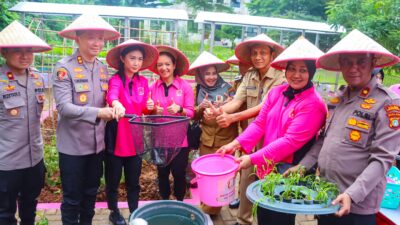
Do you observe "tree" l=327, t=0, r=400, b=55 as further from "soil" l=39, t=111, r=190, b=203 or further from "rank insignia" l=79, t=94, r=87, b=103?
"rank insignia" l=79, t=94, r=87, b=103

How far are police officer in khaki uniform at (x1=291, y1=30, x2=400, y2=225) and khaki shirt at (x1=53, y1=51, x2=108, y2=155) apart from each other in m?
1.94

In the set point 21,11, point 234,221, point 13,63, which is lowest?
point 234,221

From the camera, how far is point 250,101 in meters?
3.45

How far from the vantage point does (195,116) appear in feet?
12.4

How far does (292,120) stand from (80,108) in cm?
178

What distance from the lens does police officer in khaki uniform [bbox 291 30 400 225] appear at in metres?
2.02

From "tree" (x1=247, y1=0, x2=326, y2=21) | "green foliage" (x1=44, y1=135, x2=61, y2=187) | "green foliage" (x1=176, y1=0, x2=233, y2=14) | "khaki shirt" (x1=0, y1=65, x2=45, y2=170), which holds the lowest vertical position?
"green foliage" (x1=44, y1=135, x2=61, y2=187)

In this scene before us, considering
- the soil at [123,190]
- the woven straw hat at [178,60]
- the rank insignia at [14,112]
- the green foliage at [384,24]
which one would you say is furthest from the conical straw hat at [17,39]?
the green foliage at [384,24]

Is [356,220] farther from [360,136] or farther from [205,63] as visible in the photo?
[205,63]

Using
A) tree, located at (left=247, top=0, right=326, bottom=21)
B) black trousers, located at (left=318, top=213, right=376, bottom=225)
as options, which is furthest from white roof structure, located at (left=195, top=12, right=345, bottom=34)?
black trousers, located at (left=318, top=213, right=376, bottom=225)

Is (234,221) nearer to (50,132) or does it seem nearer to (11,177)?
(11,177)

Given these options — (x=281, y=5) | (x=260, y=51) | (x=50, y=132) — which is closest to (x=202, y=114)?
(x=260, y=51)

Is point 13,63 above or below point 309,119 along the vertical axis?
above

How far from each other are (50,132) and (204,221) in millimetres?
5100
